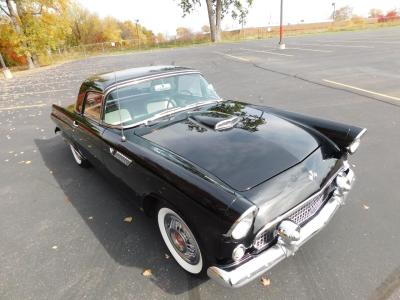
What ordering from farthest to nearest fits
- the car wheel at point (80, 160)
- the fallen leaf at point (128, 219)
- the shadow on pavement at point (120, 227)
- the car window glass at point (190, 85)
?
the car wheel at point (80, 160) < the car window glass at point (190, 85) < the fallen leaf at point (128, 219) < the shadow on pavement at point (120, 227)

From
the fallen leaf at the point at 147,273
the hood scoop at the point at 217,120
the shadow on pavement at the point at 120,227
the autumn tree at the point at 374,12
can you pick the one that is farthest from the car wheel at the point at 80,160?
the autumn tree at the point at 374,12

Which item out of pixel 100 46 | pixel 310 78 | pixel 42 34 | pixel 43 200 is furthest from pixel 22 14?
pixel 43 200

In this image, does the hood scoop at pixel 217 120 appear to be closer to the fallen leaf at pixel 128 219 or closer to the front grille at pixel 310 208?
the front grille at pixel 310 208

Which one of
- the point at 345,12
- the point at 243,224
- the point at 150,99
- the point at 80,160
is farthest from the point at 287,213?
the point at 345,12

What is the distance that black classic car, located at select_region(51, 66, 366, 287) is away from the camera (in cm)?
215

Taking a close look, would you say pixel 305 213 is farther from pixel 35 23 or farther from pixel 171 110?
pixel 35 23

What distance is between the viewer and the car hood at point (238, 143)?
7.98 ft

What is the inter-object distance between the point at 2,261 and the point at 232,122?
112 inches

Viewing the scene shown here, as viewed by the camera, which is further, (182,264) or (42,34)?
(42,34)

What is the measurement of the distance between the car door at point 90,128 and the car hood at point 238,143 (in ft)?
2.93

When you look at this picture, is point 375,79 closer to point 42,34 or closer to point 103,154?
point 103,154

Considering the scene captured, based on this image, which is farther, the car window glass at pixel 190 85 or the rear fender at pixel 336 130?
the car window glass at pixel 190 85

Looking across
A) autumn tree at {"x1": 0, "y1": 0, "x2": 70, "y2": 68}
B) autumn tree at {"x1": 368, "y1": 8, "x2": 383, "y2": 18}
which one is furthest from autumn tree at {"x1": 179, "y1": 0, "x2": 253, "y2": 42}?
autumn tree at {"x1": 368, "y1": 8, "x2": 383, "y2": 18}

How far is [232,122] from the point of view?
10.4 feet
